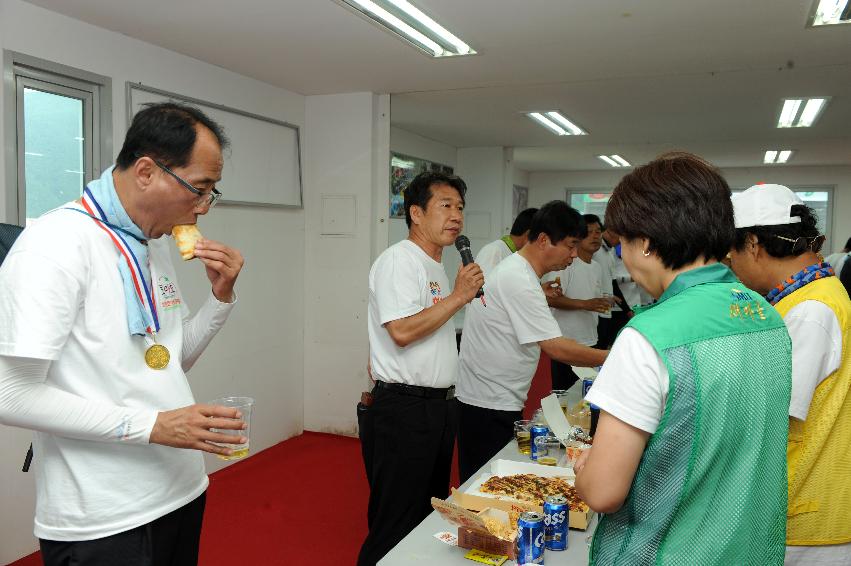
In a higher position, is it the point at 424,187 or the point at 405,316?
the point at 424,187

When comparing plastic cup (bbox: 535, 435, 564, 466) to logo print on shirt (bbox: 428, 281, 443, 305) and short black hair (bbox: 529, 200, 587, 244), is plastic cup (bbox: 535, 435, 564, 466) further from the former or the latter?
short black hair (bbox: 529, 200, 587, 244)

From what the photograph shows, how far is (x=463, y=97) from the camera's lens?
555 centimetres

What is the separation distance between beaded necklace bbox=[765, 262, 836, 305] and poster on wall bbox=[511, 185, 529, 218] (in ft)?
29.8

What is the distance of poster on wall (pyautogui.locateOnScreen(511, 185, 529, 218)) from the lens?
11.1 meters

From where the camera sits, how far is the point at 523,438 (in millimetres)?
2484

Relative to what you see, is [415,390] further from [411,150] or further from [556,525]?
[411,150]

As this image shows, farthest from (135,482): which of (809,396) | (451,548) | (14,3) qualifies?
(14,3)

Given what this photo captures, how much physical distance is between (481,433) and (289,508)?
1.56m

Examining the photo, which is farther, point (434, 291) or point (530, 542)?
point (434, 291)

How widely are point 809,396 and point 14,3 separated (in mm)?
3724

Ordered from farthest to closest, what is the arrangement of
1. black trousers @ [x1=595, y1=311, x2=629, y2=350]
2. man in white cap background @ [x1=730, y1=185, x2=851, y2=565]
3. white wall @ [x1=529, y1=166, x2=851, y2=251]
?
white wall @ [x1=529, y1=166, x2=851, y2=251] < black trousers @ [x1=595, y1=311, x2=629, y2=350] < man in white cap background @ [x1=730, y1=185, x2=851, y2=565]

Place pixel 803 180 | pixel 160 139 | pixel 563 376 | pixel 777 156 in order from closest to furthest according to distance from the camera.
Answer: pixel 160 139, pixel 563 376, pixel 777 156, pixel 803 180

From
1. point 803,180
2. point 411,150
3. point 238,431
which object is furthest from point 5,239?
point 803,180

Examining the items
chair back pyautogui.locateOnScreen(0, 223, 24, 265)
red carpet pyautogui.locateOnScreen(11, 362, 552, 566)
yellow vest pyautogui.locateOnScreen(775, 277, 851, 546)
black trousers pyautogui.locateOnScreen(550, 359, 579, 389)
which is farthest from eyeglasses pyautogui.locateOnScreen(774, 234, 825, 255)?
black trousers pyautogui.locateOnScreen(550, 359, 579, 389)
